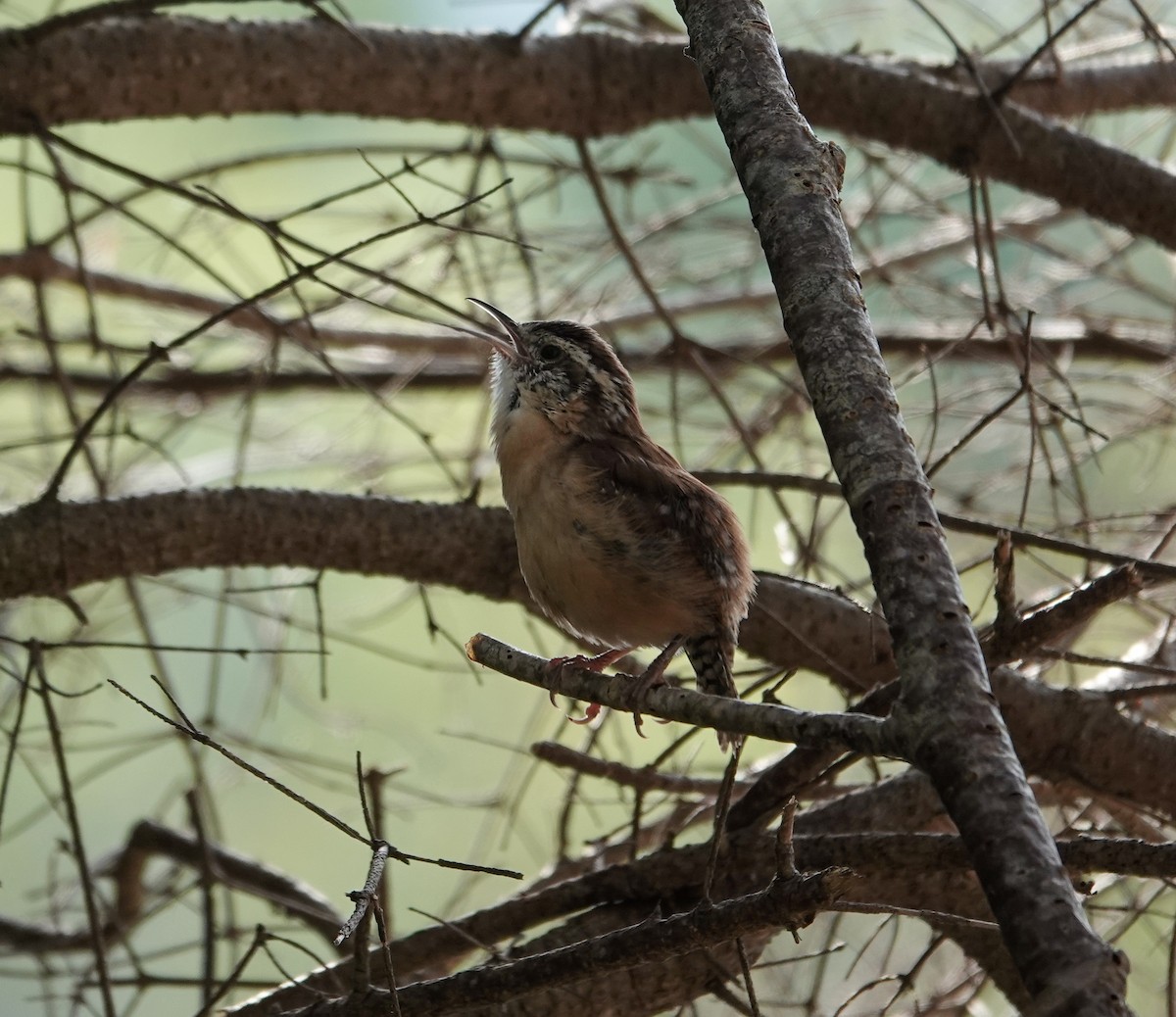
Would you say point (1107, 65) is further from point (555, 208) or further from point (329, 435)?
point (329, 435)

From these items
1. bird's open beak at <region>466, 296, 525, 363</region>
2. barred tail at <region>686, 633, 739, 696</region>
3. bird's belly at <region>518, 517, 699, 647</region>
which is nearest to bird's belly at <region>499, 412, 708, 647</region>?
bird's belly at <region>518, 517, 699, 647</region>

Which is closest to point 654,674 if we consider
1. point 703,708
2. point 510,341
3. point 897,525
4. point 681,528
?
point 681,528

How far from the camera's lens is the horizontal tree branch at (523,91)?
11.8ft

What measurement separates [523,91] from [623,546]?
1.55m

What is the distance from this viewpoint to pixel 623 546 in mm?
3033

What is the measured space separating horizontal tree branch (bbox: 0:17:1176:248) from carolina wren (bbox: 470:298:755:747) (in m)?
0.82

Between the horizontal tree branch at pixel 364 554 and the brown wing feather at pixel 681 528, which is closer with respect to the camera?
the brown wing feather at pixel 681 528

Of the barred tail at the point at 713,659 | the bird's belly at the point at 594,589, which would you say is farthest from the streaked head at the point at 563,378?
the barred tail at the point at 713,659

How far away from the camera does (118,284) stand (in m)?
5.48

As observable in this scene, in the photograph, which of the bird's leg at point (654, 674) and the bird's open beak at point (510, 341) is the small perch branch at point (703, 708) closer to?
the bird's leg at point (654, 674)

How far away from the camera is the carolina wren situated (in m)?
3.03

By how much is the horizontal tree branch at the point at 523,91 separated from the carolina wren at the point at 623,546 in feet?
2.68

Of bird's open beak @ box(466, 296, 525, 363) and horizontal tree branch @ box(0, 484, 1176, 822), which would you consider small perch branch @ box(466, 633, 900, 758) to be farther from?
bird's open beak @ box(466, 296, 525, 363)

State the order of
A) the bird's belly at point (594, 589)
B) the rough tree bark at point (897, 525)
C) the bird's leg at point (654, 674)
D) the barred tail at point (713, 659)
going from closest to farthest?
1. the rough tree bark at point (897, 525)
2. the bird's leg at point (654, 674)
3. the bird's belly at point (594, 589)
4. the barred tail at point (713, 659)
